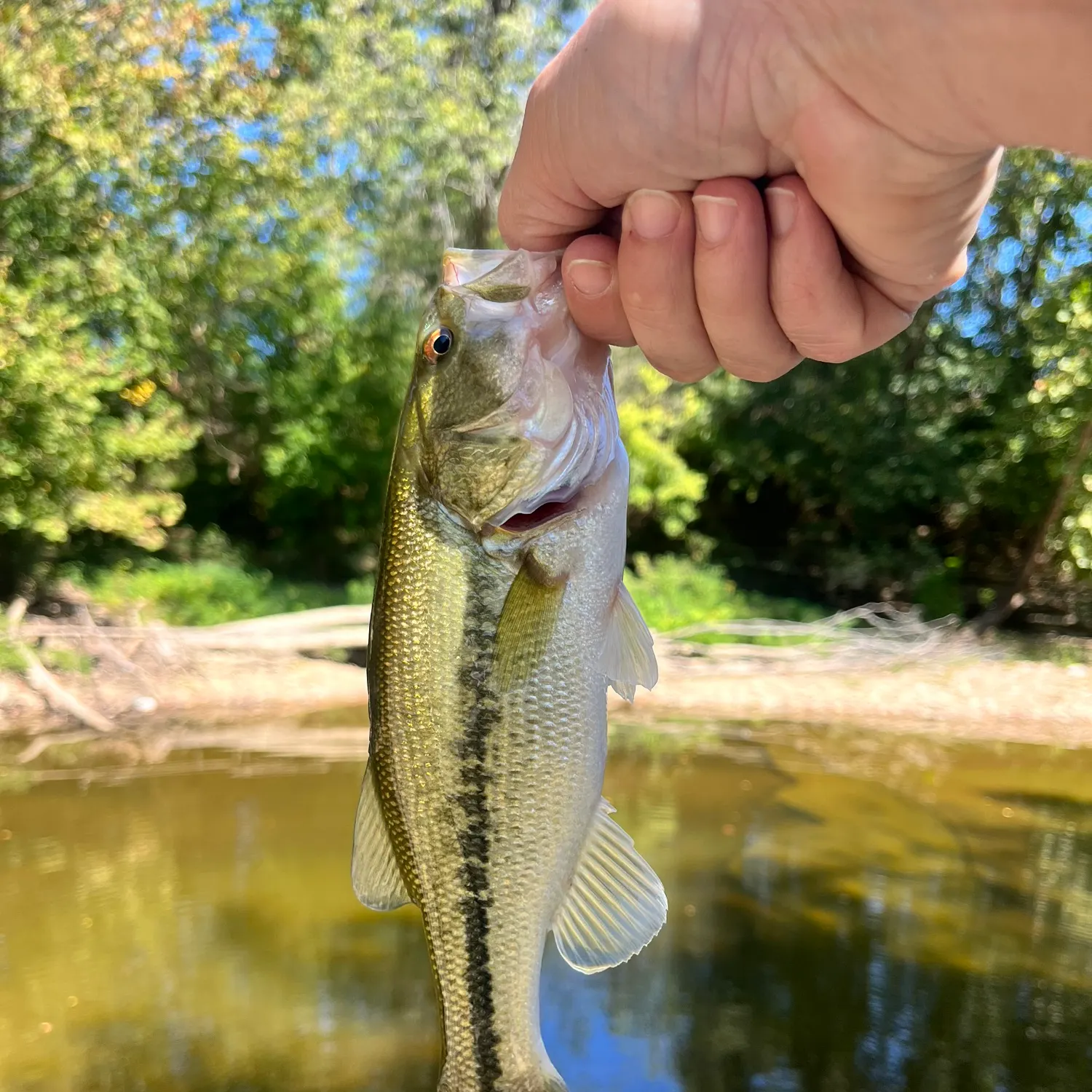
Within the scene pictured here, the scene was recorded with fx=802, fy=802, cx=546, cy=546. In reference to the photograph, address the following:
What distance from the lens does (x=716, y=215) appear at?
4.86 feet

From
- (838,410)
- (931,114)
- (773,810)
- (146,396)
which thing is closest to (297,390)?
(146,396)

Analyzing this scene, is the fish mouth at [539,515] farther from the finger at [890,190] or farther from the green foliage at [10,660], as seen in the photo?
the green foliage at [10,660]

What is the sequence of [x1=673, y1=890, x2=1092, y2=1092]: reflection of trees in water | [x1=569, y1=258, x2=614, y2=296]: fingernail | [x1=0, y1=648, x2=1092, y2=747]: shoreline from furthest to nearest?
[x1=0, y1=648, x2=1092, y2=747]: shoreline → [x1=673, y1=890, x2=1092, y2=1092]: reflection of trees in water → [x1=569, y1=258, x2=614, y2=296]: fingernail

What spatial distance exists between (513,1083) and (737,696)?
911 cm

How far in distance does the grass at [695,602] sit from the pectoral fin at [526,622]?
394 inches

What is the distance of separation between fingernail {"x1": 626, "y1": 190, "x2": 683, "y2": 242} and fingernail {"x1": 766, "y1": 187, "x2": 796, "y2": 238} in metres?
0.17

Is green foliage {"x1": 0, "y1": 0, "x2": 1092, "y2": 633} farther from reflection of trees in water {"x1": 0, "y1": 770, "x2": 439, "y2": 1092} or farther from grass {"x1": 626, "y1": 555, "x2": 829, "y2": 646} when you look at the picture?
reflection of trees in water {"x1": 0, "y1": 770, "x2": 439, "y2": 1092}

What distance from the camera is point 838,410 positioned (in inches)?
641

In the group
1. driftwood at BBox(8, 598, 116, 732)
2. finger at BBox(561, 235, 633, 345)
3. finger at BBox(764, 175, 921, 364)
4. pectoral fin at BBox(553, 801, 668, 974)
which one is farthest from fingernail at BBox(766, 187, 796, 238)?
driftwood at BBox(8, 598, 116, 732)

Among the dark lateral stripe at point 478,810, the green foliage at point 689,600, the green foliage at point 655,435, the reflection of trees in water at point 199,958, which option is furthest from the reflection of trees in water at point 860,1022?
the green foliage at point 655,435

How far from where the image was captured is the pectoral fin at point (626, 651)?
1.73m

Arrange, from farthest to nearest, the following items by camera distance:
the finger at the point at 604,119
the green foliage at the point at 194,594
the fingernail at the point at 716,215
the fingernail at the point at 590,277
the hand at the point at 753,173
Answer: the green foliage at the point at 194,594 → the fingernail at the point at 590,277 → the fingernail at the point at 716,215 → the finger at the point at 604,119 → the hand at the point at 753,173

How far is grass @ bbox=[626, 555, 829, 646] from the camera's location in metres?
12.3

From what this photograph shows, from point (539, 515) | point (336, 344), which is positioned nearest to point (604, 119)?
point (539, 515)
